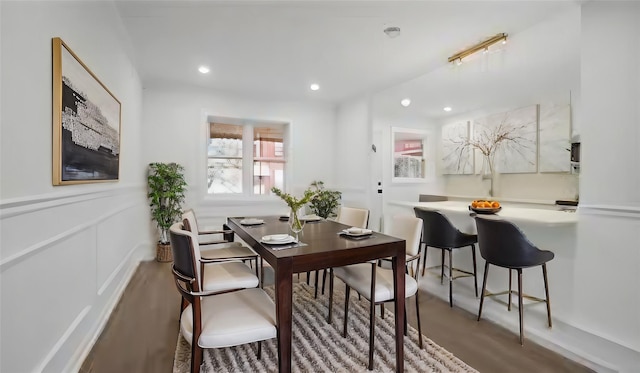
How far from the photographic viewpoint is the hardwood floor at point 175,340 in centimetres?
184

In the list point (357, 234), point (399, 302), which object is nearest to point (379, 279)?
point (399, 302)

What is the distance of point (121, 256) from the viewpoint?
3000mm

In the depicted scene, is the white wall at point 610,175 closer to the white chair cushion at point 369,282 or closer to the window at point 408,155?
the white chair cushion at point 369,282

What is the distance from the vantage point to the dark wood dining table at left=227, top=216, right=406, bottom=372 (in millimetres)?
1434

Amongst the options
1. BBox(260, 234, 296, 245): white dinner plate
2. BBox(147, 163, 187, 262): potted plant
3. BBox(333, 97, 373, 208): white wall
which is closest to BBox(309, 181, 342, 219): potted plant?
BBox(333, 97, 373, 208): white wall

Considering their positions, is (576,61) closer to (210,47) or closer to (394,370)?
(394,370)

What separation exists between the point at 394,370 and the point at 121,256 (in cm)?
281

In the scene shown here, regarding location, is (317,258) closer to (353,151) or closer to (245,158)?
(353,151)

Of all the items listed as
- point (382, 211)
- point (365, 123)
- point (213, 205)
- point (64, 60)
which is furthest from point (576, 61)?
point (213, 205)

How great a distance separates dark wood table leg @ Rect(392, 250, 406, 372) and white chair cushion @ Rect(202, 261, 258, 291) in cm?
95

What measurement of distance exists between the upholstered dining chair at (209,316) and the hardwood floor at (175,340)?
2.03ft

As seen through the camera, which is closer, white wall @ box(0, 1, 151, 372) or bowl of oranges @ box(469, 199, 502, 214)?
white wall @ box(0, 1, 151, 372)

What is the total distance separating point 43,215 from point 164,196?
2655mm

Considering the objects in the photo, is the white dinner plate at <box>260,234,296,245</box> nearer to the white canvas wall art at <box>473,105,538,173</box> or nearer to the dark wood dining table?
the dark wood dining table
